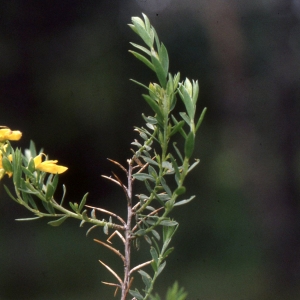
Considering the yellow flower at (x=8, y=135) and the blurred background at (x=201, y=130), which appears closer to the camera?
the yellow flower at (x=8, y=135)

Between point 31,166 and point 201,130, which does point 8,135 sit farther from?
point 201,130

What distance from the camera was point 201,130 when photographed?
3.82 meters

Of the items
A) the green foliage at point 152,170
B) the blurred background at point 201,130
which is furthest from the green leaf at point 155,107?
the blurred background at point 201,130

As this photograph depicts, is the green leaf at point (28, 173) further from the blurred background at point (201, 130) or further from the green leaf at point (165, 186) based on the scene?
the blurred background at point (201, 130)

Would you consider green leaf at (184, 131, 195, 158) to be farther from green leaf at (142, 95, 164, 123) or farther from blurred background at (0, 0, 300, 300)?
blurred background at (0, 0, 300, 300)

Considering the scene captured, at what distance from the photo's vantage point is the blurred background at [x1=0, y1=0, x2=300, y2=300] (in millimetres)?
3104

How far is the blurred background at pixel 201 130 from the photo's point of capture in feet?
10.2

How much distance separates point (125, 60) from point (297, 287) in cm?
185

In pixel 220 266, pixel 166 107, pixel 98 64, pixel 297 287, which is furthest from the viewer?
pixel 98 64

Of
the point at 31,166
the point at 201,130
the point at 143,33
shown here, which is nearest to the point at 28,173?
the point at 31,166

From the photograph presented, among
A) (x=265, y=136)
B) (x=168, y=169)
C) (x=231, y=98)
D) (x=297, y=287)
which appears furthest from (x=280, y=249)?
(x=168, y=169)

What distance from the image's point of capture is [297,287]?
10.1 ft

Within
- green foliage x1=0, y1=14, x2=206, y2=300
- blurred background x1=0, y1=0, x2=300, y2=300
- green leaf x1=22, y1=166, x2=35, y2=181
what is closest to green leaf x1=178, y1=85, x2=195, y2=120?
green foliage x1=0, y1=14, x2=206, y2=300

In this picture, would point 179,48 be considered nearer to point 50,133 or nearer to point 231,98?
point 231,98
